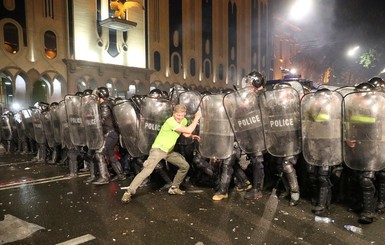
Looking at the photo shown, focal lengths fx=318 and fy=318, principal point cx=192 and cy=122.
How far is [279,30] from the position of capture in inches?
1602

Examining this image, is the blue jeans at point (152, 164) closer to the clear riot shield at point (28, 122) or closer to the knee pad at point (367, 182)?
the knee pad at point (367, 182)

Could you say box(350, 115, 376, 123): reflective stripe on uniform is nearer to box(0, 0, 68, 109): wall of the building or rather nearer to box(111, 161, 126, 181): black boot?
box(111, 161, 126, 181): black boot

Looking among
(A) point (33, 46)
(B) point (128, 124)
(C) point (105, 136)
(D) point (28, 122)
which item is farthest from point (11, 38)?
(B) point (128, 124)

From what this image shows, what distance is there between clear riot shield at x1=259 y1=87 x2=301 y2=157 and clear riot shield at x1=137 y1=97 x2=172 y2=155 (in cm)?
176

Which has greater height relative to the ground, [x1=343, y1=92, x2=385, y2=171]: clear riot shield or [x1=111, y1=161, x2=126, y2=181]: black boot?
[x1=343, y1=92, x2=385, y2=171]: clear riot shield

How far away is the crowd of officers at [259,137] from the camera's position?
13.4ft

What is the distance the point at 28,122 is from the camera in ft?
32.7

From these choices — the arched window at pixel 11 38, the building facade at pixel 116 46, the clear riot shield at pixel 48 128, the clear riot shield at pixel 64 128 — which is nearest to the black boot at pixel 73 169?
the clear riot shield at pixel 64 128

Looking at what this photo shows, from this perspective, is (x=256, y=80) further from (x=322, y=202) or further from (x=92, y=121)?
(x=92, y=121)

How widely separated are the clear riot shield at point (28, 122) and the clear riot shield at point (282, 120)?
25.3 feet

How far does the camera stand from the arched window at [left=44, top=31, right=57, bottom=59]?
1861 cm

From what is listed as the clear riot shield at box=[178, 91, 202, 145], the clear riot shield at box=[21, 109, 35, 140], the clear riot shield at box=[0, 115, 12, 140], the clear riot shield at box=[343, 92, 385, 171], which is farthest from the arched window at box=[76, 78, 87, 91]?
the clear riot shield at box=[343, 92, 385, 171]

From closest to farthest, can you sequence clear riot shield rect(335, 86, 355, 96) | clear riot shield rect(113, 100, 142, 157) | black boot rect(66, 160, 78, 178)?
clear riot shield rect(335, 86, 355, 96)
clear riot shield rect(113, 100, 142, 157)
black boot rect(66, 160, 78, 178)

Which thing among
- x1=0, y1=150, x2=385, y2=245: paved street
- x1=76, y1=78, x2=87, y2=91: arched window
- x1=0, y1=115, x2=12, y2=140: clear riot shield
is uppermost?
x1=76, y1=78, x2=87, y2=91: arched window
